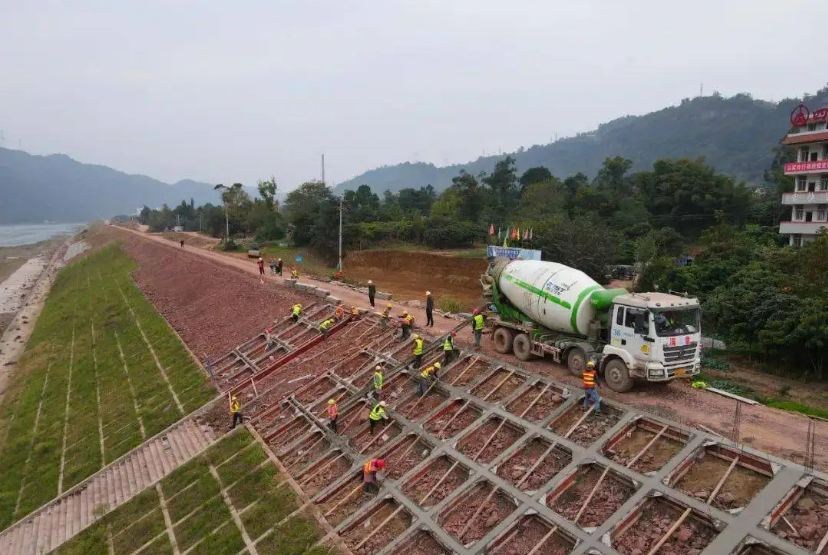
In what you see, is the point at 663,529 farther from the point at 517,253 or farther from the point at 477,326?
the point at 517,253

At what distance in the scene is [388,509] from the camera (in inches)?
478

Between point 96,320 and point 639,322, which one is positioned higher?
point 639,322

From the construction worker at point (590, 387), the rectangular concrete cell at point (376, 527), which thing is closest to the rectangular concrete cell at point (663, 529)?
the construction worker at point (590, 387)

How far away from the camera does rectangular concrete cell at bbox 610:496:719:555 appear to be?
29.8ft

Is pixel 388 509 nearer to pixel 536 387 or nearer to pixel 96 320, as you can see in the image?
pixel 536 387

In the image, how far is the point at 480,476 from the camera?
12016mm

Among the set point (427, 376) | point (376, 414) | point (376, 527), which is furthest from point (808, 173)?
point (376, 527)

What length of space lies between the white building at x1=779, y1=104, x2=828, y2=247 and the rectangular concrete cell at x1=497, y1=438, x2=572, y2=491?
36.4m

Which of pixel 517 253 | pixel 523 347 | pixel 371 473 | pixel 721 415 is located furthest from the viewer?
pixel 517 253

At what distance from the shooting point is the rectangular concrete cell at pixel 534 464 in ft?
37.8

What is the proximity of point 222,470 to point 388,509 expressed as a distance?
664 cm

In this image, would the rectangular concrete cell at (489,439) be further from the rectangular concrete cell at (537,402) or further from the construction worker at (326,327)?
the construction worker at (326,327)

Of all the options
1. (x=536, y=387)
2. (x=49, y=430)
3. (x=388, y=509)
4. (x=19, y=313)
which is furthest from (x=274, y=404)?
(x=19, y=313)

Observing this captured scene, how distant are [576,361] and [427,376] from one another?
4730mm
